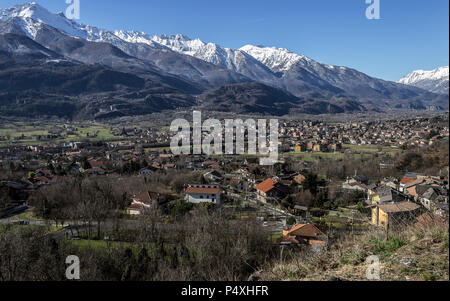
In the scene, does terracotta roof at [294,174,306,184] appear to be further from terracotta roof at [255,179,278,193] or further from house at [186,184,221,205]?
house at [186,184,221,205]

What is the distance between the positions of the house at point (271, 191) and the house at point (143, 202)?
6.52 meters

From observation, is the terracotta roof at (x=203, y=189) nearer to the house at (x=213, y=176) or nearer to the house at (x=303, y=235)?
the house at (x=213, y=176)

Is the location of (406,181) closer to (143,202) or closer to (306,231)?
(306,231)

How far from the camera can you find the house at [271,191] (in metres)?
20.2

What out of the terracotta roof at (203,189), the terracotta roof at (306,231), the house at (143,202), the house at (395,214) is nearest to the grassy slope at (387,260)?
the house at (395,214)

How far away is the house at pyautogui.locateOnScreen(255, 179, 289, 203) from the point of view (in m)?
20.2

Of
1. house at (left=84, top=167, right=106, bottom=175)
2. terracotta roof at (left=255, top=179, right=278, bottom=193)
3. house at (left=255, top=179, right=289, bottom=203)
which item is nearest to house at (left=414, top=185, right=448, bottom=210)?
house at (left=255, top=179, right=289, bottom=203)

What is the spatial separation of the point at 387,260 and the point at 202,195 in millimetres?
16395

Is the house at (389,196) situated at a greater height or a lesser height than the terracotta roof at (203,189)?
greater

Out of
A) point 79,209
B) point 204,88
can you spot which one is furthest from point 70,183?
point 204,88

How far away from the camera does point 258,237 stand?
33.1 feet

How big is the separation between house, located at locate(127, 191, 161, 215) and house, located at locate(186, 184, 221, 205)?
1.95 m
